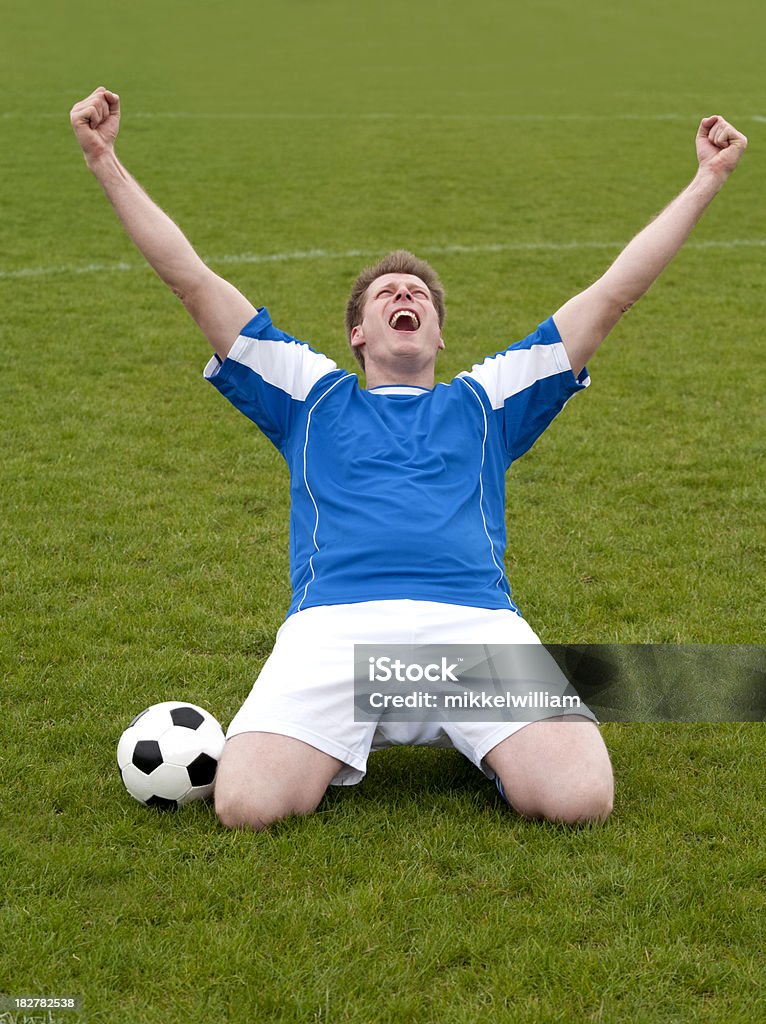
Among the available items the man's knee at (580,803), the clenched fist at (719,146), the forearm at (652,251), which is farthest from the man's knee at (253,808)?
the clenched fist at (719,146)

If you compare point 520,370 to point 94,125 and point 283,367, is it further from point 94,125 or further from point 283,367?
point 94,125

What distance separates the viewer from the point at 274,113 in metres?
28.8

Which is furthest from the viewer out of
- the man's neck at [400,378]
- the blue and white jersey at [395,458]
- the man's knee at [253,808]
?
the man's neck at [400,378]

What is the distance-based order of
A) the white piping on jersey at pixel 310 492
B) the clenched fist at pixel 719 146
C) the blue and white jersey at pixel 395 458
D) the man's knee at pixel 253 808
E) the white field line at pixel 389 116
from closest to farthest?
the man's knee at pixel 253 808 < the blue and white jersey at pixel 395 458 < the white piping on jersey at pixel 310 492 < the clenched fist at pixel 719 146 < the white field line at pixel 389 116

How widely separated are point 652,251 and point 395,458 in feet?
4.37

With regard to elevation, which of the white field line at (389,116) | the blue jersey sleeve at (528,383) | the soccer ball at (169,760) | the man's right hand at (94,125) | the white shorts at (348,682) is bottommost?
the soccer ball at (169,760)

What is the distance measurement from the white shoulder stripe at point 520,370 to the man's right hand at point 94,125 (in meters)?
1.72

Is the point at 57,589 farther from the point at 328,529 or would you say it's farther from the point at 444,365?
the point at 444,365

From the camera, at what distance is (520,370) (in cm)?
502

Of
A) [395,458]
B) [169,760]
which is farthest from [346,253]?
[169,760]

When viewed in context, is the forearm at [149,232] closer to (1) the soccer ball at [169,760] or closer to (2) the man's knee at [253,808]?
(1) the soccer ball at [169,760]

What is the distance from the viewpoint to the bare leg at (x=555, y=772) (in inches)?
168

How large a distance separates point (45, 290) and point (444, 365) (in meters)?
4.85

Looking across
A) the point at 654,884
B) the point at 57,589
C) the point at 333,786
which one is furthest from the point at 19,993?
the point at 57,589
